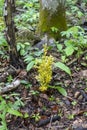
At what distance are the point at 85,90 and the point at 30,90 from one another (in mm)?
889

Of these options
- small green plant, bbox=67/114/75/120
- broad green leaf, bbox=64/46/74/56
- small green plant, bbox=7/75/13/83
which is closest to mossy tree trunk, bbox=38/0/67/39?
broad green leaf, bbox=64/46/74/56

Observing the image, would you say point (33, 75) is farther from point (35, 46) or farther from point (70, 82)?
point (35, 46)

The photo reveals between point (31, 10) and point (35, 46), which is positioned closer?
point (35, 46)

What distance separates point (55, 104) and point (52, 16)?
83.5 inches

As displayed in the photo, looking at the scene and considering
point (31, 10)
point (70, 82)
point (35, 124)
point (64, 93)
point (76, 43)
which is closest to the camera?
point (35, 124)

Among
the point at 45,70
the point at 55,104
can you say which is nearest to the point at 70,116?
the point at 55,104

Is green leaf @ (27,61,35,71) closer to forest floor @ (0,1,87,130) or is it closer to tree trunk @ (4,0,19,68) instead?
forest floor @ (0,1,87,130)

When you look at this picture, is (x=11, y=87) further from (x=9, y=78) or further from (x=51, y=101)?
(x=51, y=101)

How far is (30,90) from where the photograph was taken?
423cm

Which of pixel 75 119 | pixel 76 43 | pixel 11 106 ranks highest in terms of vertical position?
pixel 76 43

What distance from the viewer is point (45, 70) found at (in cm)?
402

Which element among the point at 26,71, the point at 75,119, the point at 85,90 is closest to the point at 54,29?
the point at 26,71

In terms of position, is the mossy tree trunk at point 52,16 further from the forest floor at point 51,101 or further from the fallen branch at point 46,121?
the fallen branch at point 46,121

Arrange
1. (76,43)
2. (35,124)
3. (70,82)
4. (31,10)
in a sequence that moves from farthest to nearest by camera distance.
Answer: (31,10), (76,43), (70,82), (35,124)
